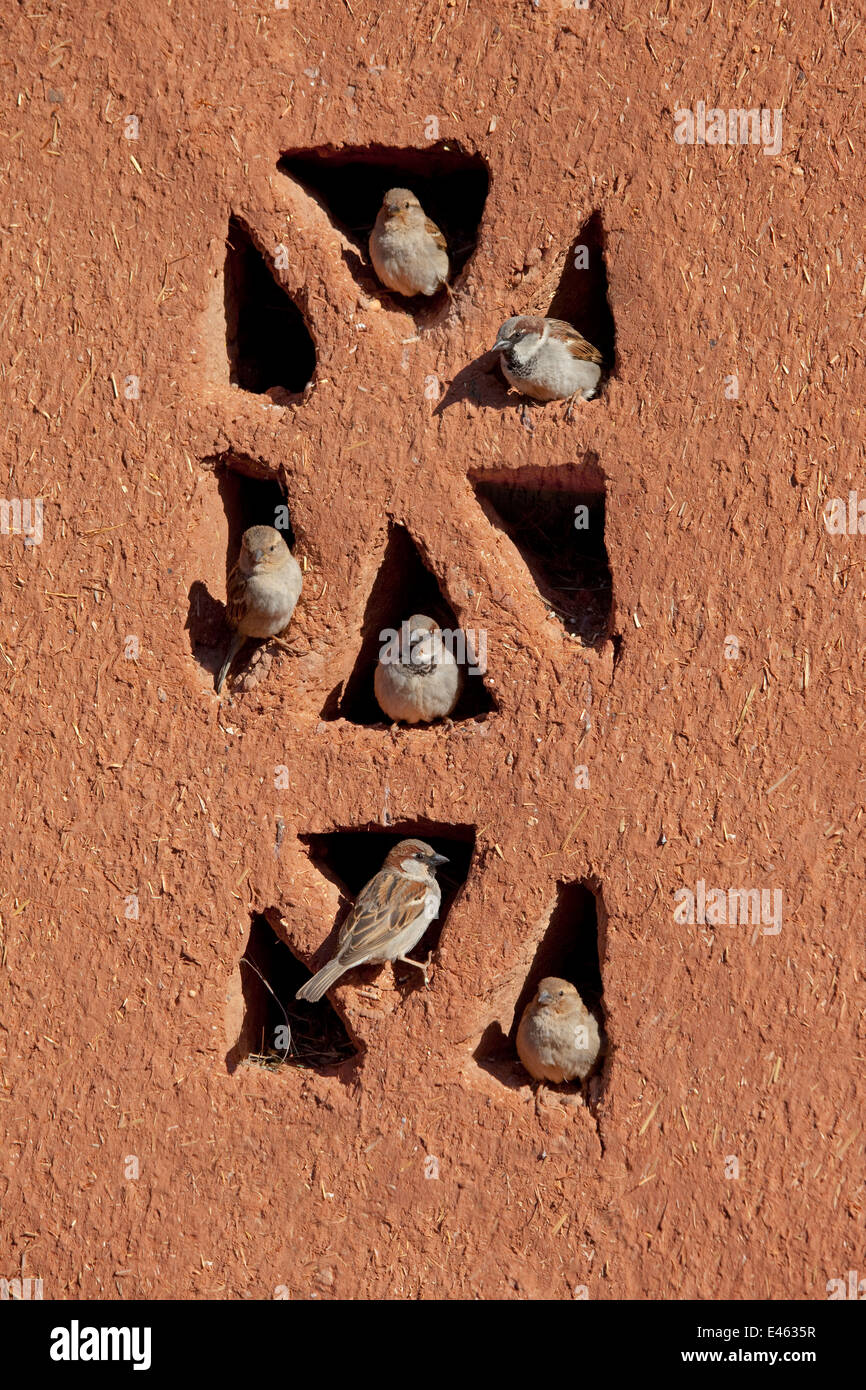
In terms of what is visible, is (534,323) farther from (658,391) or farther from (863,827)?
(863,827)

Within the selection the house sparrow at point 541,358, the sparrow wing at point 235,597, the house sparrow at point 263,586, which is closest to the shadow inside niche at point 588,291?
the house sparrow at point 541,358

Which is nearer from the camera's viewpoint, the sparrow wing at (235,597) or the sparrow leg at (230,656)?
the sparrow wing at (235,597)

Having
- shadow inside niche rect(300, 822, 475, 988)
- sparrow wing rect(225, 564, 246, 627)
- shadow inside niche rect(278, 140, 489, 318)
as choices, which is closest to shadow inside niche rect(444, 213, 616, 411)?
shadow inside niche rect(278, 140, 489, 318)

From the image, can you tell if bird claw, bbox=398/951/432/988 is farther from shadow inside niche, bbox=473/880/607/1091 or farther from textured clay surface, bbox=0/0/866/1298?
shadow inside niche, bbox=473/880/607/1091

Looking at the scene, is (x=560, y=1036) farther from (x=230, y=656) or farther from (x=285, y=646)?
(x=230, y=656)

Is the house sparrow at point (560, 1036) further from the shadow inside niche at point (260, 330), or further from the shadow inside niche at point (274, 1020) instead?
the shadow inside niche at point (260, 330)
